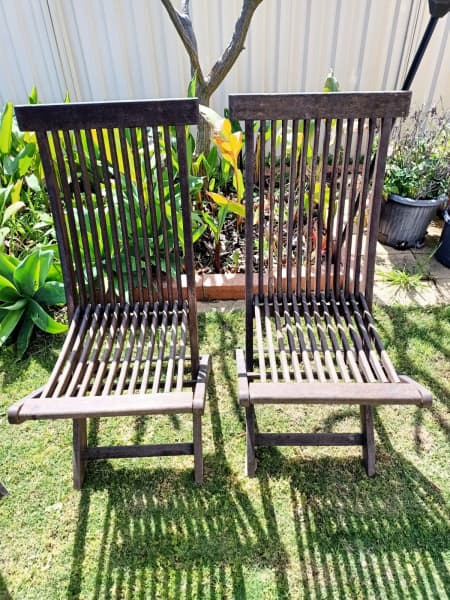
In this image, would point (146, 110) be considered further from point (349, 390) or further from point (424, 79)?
point (424, 79)

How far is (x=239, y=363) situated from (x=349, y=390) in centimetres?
44

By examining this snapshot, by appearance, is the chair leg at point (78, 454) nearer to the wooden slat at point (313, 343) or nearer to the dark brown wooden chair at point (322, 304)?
the dark brown wooden chair at point (322, 304)

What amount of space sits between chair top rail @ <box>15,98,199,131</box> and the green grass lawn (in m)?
1.37

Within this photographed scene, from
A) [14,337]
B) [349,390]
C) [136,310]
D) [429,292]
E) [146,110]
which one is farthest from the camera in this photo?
[429,292]

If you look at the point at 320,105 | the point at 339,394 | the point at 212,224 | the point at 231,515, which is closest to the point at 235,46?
the point at 212,224

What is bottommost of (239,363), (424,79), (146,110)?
(239,363)

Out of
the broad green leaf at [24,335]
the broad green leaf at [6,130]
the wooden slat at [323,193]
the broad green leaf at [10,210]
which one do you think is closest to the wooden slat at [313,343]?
the wooden slat at [323,193]

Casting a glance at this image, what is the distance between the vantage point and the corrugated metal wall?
3467mm

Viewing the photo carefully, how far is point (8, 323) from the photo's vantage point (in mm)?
2504

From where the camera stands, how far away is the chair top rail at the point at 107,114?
5.32ft

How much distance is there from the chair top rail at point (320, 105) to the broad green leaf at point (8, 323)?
66.3 inches

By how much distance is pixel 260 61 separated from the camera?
12.0 ft

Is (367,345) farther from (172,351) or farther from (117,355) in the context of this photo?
(117,355)

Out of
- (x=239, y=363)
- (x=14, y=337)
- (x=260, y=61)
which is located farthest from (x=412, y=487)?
(x=260, y=61)
